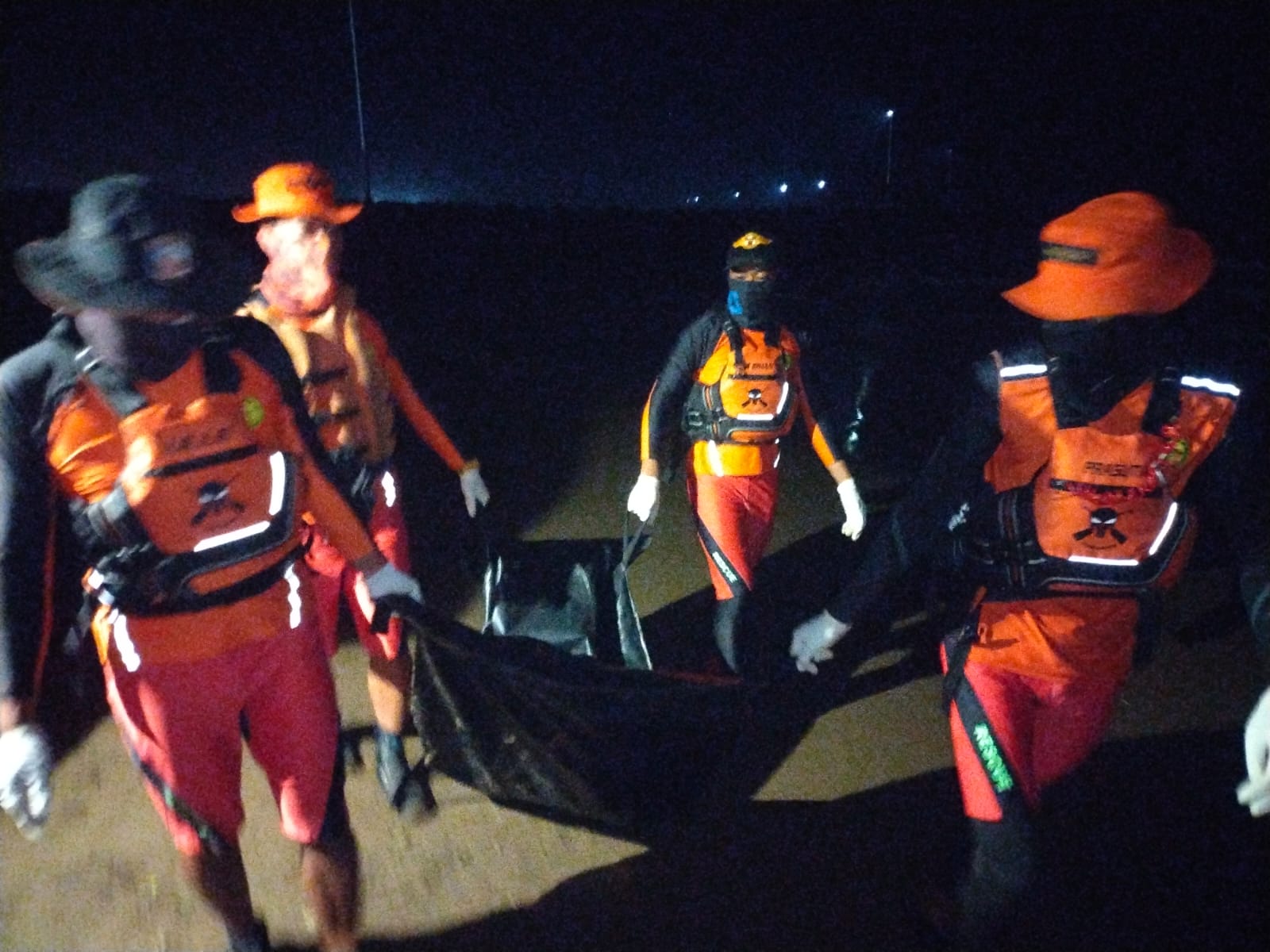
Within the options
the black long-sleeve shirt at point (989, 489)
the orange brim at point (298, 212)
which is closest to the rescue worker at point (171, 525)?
the orange brim at point (298, 212)

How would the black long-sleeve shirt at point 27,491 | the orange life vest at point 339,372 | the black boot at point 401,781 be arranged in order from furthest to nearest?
the black boot at point 401,781 < the orange life vest at point 339,372 < the black long-sleeve shirt at point 27,491

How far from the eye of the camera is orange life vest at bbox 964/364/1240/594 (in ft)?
6.69

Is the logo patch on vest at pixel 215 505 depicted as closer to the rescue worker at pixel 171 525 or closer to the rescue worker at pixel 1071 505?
the rescue worker at pixel 171 525

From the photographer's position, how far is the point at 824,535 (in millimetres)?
6066

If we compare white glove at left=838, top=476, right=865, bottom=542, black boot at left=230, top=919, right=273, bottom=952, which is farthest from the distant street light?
black boot at left=230, top=919, right=273, bottom=952

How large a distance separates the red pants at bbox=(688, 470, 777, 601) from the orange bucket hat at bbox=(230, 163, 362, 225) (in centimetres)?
194

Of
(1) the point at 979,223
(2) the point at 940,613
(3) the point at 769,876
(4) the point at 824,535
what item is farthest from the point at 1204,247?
(1) the point at 979,223

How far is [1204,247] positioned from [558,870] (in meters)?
2.84

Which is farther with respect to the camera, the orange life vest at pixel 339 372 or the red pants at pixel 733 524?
the red pants at pixel 733 524

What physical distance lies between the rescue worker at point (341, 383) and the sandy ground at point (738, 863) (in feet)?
1.34

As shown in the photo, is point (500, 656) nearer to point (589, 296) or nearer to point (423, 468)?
point (423, 468)

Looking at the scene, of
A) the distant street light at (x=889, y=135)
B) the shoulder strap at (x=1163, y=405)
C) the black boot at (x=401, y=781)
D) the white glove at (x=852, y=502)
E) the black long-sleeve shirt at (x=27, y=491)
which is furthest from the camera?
the distant street light at (x=889, y=135)

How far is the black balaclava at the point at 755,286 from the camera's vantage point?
3693 mm

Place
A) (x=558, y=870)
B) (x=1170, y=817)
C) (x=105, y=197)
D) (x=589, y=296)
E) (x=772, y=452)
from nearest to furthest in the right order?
1. (x=105, y=197)
2. (x=558, y=870)
3. (x=1170, y=817)
4. (x=772, y=452)
5. (x=589, y=296)
